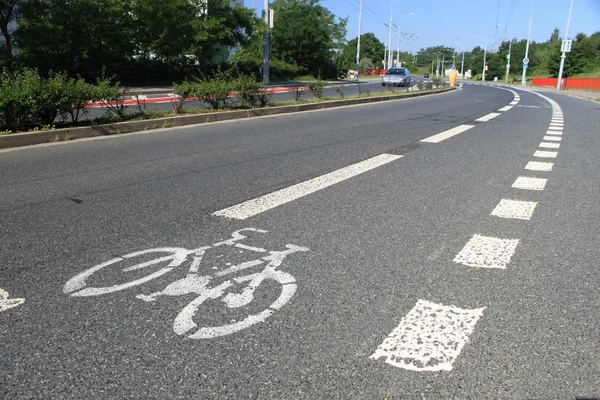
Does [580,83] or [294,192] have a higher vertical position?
[294,192]

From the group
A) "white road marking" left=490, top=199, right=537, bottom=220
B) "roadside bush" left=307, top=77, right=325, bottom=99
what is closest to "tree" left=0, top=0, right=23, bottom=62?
"roadside bush" left=307, top=77, right=325, bottom=99

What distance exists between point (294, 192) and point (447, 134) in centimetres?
657

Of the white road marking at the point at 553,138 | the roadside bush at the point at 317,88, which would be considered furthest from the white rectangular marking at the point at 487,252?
the roadside bush at the point at 317,88

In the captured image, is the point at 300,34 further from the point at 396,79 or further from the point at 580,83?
the point at 580,83

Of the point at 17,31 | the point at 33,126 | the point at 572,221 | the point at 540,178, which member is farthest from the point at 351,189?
the point at 17,31

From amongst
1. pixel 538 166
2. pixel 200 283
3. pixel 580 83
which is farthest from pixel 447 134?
pixel 580 83

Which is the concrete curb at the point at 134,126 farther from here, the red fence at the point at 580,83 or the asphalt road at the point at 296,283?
the red fence at the point at 580,83

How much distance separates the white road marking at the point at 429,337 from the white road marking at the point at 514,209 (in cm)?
224

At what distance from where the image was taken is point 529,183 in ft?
20.8

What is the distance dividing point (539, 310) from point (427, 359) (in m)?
0.94

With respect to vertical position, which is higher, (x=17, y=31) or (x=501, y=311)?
(x=17, y=31)

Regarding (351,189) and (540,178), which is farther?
(540,178)

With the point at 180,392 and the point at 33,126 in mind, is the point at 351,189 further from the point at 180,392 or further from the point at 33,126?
the point at 33,126

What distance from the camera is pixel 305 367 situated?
7.73 ft
